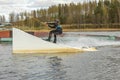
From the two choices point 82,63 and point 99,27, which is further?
point 99,27

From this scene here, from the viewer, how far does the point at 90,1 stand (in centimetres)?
16975

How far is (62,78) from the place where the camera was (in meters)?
19.2

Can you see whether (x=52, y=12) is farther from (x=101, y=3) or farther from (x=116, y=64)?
(x=116, y=64)

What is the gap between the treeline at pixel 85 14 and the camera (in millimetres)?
150625

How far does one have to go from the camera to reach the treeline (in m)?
151

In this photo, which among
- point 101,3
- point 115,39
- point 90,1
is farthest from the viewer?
point 90,1

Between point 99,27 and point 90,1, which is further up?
point 90,1

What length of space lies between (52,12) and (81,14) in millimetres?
14320

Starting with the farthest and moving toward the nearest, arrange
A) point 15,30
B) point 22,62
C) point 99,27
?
1. point 99,27
2. point 15,30
3. point 22,62

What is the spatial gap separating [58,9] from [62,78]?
5987 inches

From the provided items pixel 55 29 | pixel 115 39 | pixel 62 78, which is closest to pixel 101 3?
pixel 115 39

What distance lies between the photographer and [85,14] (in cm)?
16488

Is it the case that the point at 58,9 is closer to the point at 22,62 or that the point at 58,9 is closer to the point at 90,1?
the point at 90,1

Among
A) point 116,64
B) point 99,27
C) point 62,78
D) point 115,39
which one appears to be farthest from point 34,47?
point 99,27
